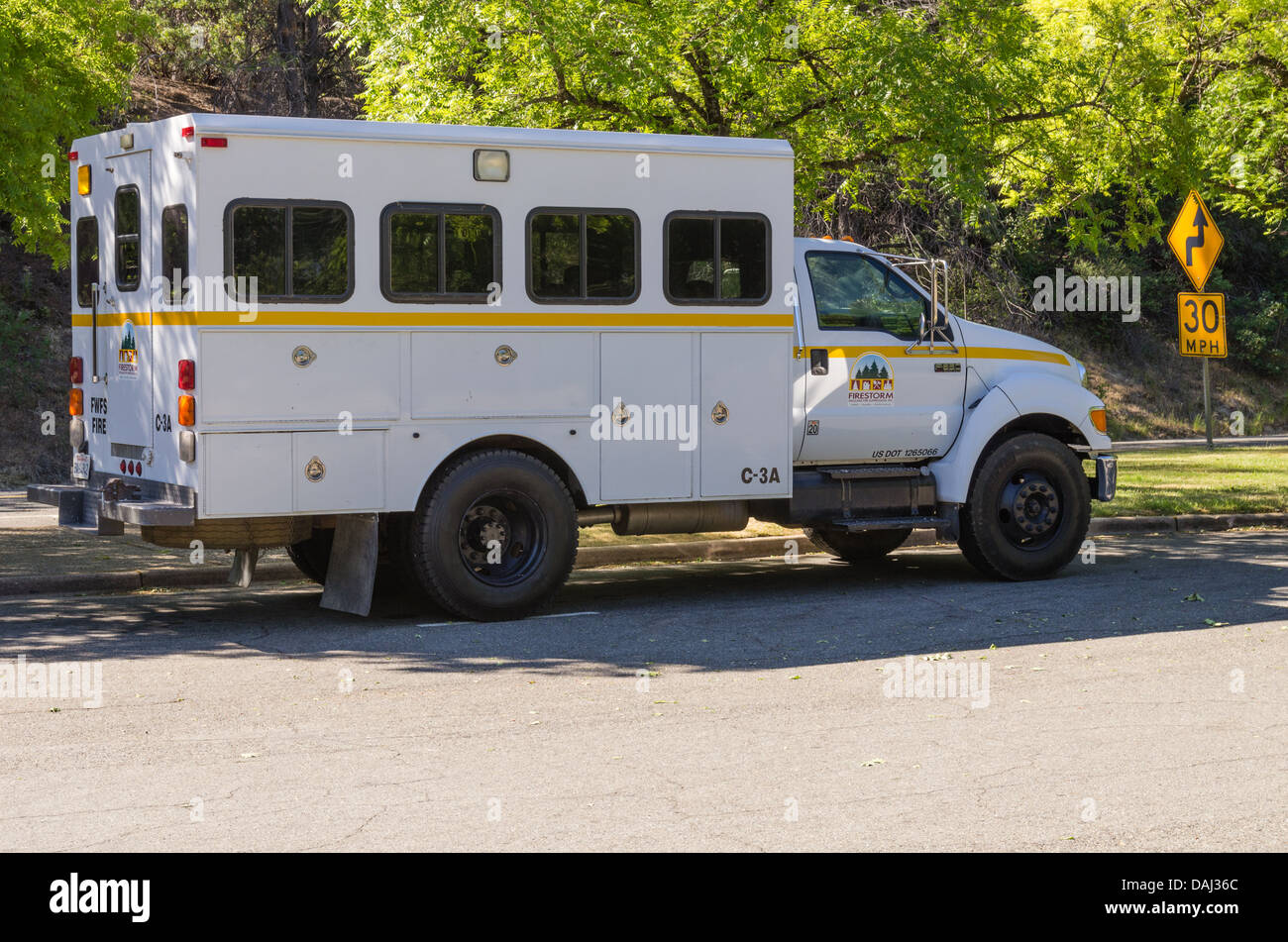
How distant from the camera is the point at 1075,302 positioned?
34.5 m

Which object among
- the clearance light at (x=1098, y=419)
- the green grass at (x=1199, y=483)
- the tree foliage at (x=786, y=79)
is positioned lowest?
the green grass at (x=1199, y=483)

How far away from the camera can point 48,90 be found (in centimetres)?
1423

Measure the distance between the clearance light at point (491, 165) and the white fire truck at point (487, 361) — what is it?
2cm

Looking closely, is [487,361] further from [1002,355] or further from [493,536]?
[1002,355]

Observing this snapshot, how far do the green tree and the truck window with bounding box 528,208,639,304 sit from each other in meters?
5.52

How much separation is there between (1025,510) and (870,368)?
66.3 inches

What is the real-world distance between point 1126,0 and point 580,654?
44.9 feet

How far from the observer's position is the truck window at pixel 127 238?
10062 millimetres

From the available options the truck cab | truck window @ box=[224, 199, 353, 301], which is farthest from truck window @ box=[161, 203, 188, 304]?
the truck cab

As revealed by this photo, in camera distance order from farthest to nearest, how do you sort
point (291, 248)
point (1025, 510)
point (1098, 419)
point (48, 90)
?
1. point (48, 90)
2. point (1098, 419)
3. point (1025, 510)
4. point (291, 248)

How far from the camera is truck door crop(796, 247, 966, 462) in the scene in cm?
1138

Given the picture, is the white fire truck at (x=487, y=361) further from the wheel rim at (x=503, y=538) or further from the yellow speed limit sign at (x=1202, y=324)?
the yellow speed limit sign at (x=1202, y=324)

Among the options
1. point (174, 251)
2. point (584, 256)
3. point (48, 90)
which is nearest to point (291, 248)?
point (174, 251)

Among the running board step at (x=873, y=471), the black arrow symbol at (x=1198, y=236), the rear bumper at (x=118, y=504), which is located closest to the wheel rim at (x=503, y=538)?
the rear bumper at (x=118, y=504)
